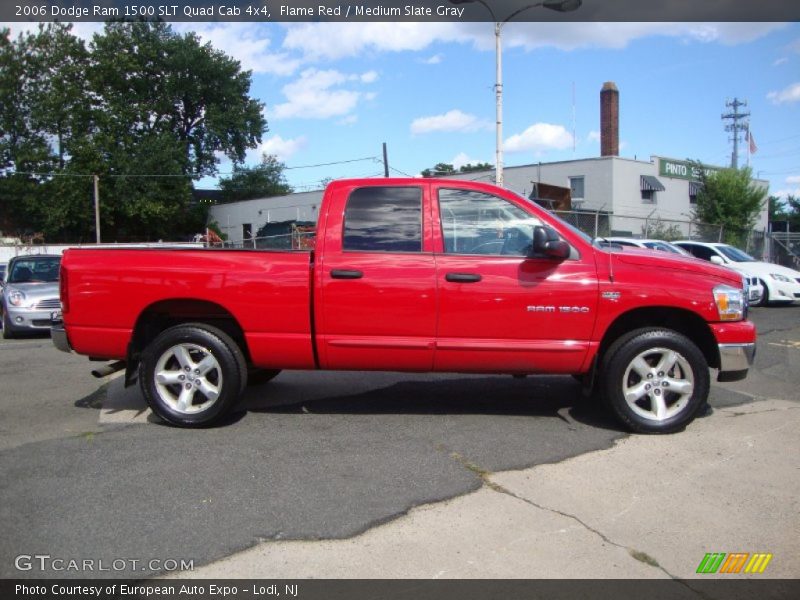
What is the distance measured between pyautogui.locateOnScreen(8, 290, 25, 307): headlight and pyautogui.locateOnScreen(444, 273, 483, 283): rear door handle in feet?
30.7

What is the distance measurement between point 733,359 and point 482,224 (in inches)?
87.2

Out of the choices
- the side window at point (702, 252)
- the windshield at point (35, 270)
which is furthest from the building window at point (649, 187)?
the windshield at point (35, 270)

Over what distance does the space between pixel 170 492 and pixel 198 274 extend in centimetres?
187

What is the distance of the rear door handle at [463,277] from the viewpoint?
5273 mm

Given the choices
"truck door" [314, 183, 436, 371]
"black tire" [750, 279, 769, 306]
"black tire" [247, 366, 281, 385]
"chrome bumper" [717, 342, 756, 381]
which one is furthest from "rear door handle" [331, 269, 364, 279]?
"black tire" [750, 279, 769, 306]

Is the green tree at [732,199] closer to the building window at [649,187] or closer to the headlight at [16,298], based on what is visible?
the building window at [649,187]

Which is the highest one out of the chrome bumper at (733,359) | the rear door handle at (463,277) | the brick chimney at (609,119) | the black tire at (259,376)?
the brick chimney at (609,119)

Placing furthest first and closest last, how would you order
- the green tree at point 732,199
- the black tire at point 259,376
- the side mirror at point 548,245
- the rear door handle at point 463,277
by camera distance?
the green tree at point 732,199
the black tire at point 259,376
the rear door handle at point 463,277
the side mirror at point 548,245

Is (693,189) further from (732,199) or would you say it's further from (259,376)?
(259,376)

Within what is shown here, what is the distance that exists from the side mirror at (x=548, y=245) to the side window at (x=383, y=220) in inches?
35.6

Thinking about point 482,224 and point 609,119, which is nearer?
point 482,224

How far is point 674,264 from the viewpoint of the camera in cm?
539

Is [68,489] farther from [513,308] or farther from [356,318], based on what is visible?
[513,308]

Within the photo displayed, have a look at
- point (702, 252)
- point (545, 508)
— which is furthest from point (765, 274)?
point (545, 508)
